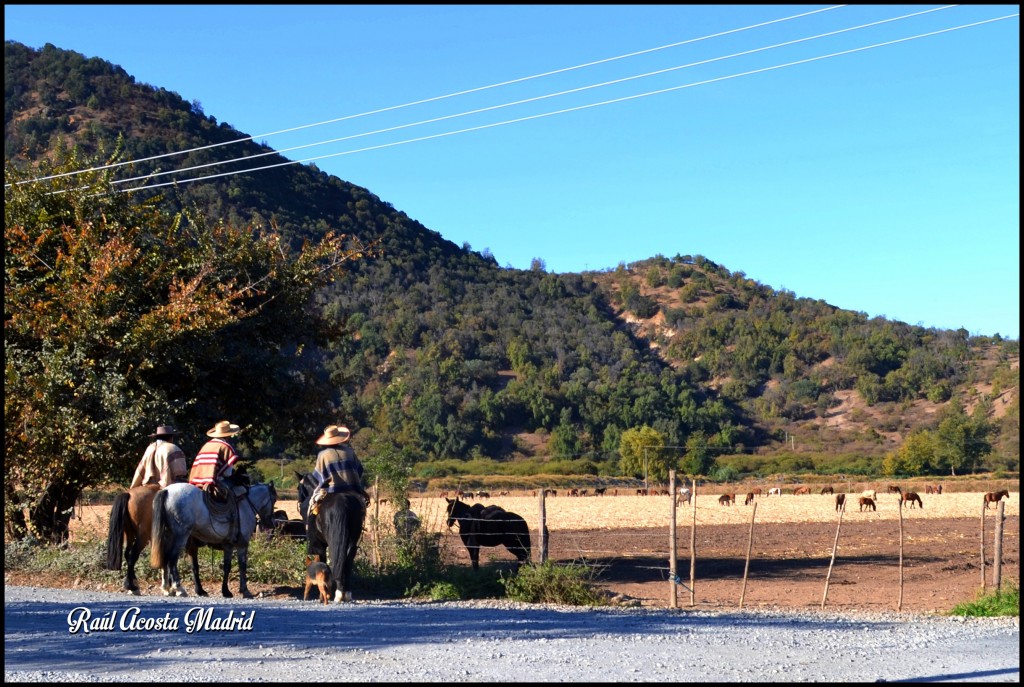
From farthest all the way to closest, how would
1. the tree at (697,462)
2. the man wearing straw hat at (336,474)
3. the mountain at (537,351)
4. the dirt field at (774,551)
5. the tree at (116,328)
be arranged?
1. the mountain at (537,351)
2. the tree at (697,462)
3. the dirt field at (774,551)
4. the tree at (116,328)
5. the man wearing straw hat at (336,474)

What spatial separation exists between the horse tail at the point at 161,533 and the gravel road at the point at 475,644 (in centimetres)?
50

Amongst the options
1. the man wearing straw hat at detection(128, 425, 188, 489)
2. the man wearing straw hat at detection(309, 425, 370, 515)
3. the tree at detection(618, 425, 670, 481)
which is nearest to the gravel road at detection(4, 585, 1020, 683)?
the man wearing straw hat at detection(309, 425, 370, 515)

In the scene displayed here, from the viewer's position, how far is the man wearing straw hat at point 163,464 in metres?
13.4

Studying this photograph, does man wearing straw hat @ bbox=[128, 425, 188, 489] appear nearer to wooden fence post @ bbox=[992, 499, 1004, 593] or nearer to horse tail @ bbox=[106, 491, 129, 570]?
horse tail @ bbox=[106, 491, 129, 570]

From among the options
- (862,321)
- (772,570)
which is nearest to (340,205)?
(862,321)

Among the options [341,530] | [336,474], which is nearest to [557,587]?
[341,530]

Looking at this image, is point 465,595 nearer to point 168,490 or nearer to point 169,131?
point 168,490

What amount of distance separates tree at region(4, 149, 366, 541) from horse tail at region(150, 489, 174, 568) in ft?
12.5

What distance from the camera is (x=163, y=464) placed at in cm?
1340

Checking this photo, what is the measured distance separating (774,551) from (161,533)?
1764 cm

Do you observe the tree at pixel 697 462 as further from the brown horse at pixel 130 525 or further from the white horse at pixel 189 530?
the brown horse at pixel 130 525

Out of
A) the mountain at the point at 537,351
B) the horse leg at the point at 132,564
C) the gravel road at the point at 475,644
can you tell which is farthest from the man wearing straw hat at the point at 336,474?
the mountain at the point at 537,351

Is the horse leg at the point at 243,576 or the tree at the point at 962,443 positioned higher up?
the tree at the point at 962,443

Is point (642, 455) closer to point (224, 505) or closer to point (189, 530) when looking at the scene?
point (224, 505)
